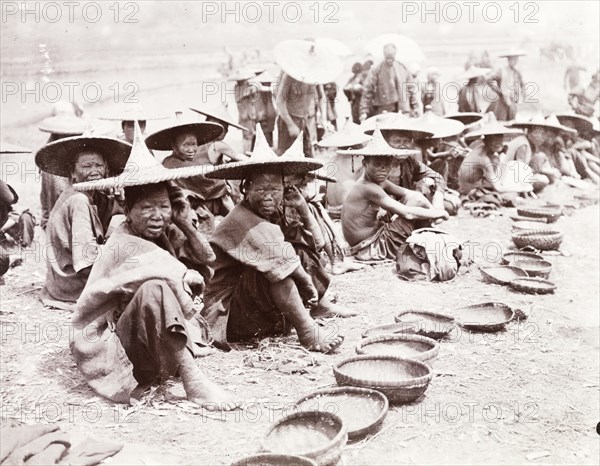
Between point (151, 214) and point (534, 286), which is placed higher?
point (151, 214)

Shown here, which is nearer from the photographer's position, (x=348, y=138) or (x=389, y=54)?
(x=348, y=138)

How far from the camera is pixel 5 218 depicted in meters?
5.90

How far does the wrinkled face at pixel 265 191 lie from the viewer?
14.1ft

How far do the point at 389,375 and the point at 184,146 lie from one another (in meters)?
3.16

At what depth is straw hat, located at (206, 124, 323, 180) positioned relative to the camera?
4.10 m

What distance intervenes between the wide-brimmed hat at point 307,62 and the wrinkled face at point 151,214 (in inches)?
233

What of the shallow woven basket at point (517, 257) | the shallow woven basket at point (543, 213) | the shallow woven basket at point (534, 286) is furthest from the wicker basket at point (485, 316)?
the shallow woven basket at point (543, 213)

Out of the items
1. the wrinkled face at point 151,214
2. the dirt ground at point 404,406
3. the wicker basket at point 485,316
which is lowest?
the dirt ground at point 404,406

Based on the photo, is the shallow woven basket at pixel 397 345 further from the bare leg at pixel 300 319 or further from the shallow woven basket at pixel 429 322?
the shallow woven basket at pixel 429 322

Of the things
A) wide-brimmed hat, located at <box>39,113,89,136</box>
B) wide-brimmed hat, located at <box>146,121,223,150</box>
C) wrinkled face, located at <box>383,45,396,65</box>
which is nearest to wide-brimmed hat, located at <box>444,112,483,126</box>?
wrinkled face, located at <box>383,45,396,65</box>

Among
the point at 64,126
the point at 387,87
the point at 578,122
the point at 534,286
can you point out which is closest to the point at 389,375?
the point at 534,286

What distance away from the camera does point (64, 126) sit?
22.5 feet

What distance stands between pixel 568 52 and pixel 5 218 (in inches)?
780

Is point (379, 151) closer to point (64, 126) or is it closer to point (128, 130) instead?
point (128, 130)
